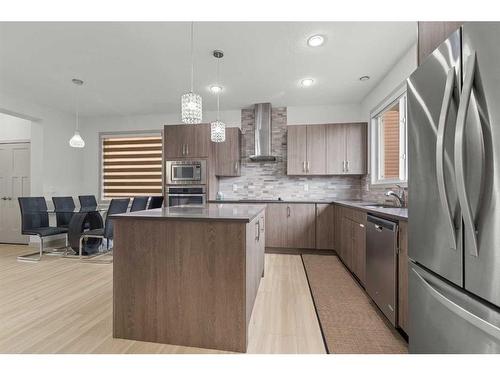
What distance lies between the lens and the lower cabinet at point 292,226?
3951 millimetres

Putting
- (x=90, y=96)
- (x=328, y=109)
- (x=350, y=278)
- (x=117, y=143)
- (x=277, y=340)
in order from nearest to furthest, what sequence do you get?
(x=277, y=340)
(x=350, y=278)
(x=90, y=96)
(x=328, y=109)
(x=117, y=143)

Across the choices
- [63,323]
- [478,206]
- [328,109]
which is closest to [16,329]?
[63,323]

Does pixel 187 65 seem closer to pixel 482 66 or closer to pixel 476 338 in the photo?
pixel 482 66

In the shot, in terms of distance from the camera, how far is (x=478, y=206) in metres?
0.81

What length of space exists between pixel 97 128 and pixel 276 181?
4.23m

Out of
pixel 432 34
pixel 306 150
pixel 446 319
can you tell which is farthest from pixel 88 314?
pixel 306 150

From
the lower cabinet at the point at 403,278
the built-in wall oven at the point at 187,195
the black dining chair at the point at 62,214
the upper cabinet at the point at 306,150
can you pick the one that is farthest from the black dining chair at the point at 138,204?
the lower cabinet at the point at 403,278

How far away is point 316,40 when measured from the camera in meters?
2.52

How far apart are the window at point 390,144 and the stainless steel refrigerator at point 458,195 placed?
224 centimetres

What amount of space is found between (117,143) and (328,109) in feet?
15.3

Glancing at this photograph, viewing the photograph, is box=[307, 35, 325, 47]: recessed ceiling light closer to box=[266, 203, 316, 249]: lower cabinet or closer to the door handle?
the door handle

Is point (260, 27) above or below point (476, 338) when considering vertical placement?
above

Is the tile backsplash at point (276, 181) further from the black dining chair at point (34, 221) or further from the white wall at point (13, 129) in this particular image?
the white wall at point (13, 129)

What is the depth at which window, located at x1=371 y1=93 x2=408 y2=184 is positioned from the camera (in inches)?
123
